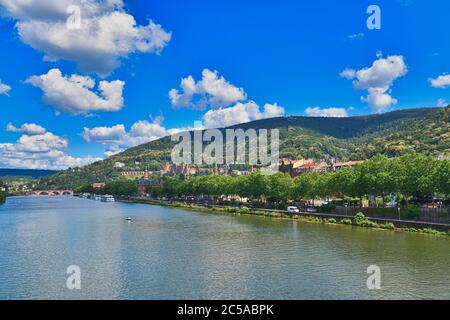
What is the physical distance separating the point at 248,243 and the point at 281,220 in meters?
31.9

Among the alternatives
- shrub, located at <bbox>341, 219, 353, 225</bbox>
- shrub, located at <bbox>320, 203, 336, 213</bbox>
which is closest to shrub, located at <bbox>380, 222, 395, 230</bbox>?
shrub, located at <bbox>341, 219, 353, 225</bbox>

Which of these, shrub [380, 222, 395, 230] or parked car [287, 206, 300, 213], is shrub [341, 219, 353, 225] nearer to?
shrub [380, 222, 395, 230]

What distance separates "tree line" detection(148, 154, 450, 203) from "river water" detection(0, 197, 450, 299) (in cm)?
882

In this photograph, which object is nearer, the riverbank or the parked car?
the riverbank

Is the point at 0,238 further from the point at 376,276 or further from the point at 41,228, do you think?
the point at 376,276

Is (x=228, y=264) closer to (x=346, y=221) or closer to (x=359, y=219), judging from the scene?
(x=359, y=219)

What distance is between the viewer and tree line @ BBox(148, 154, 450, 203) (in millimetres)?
61656

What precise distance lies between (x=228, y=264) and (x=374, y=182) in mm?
38116

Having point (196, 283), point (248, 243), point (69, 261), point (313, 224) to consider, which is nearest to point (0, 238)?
point (69, 261)

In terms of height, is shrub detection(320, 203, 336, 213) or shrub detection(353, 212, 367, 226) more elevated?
shrub detection(320, 203, 336, 213)

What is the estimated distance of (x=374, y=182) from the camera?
235 feet

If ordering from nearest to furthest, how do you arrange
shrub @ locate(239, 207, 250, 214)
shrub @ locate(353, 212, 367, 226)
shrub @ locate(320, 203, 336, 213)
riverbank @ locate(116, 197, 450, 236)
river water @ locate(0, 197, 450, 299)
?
river water @ locate(0, 197, 450, 299) < riverbank @ locate(116, 197, 450, 236) < shrub @ locate(353, 212, 367, 226) < shrub @ locate(320, 203, 336, 213) < shrub @ locate(239, 207, 250, 214)

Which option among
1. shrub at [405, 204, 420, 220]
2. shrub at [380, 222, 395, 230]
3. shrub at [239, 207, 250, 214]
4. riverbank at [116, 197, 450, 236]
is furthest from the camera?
shrub at [239, 207, 250, 214]
